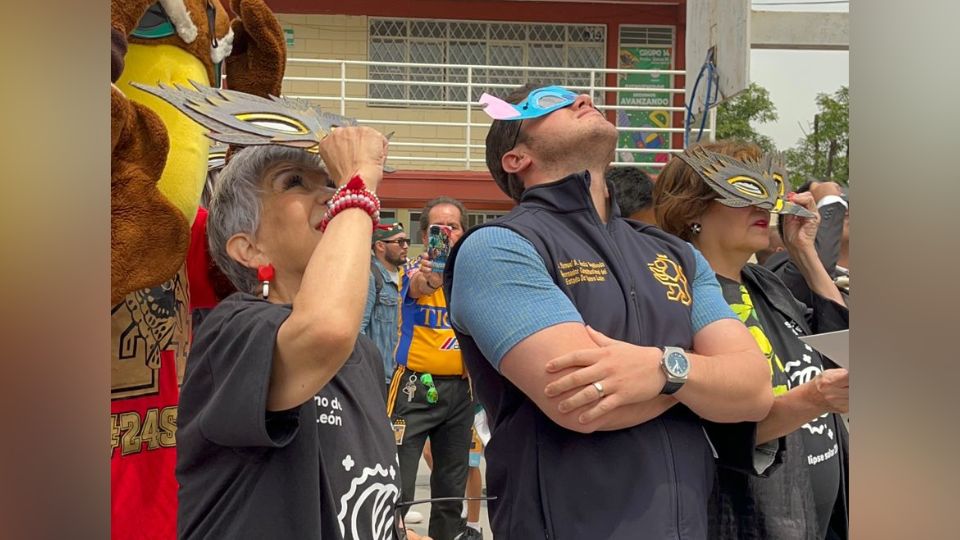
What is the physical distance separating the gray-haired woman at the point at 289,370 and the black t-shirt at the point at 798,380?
1.17 m

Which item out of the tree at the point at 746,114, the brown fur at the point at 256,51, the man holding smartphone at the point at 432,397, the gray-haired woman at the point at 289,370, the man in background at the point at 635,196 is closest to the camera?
the gray-haired woman at the point at 289,370

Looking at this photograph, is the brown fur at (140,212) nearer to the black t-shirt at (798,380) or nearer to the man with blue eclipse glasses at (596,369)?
the man with blue eclipse glasses at (596,369)

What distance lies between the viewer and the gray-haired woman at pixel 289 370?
1.65 m

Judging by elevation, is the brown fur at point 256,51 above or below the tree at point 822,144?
below

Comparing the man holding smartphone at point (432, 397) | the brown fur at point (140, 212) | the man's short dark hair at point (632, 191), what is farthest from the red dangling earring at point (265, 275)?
the man holding smartphone at point (432, 397)

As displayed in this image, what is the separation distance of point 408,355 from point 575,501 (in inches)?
164

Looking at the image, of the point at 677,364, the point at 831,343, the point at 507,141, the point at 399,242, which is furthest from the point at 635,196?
the point at 399,242

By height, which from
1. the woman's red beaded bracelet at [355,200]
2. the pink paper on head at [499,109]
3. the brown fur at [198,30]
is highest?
the brown fur at [198,30]

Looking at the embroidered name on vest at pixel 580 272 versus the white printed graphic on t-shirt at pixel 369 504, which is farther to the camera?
the embroidered name on vest at pixel 580 272

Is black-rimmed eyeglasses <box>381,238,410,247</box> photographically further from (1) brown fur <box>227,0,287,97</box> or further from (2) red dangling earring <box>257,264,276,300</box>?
(2) red dangling earring <box>257,264,276,300</box>

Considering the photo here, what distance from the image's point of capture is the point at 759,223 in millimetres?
2977
